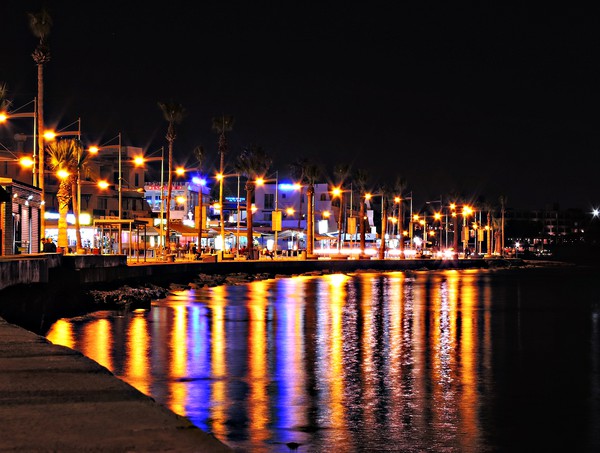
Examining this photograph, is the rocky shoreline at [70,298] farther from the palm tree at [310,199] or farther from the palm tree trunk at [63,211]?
the palm tree at [310,199]

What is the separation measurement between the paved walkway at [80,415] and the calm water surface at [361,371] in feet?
13.5

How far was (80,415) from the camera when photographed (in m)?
9.92

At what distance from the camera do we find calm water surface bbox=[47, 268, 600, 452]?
17.3m

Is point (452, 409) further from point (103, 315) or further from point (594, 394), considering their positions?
point (103, 315)

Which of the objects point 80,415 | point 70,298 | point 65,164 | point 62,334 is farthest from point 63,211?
point 80,415

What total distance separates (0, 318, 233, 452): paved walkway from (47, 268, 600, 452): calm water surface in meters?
4.10

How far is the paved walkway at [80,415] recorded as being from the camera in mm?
8589

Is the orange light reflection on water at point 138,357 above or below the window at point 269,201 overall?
below

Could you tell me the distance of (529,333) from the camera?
40.6 m

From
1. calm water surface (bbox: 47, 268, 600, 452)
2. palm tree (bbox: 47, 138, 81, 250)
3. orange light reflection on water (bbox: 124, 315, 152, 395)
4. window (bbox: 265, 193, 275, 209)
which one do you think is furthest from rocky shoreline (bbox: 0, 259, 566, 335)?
window (bbox: 265, 193, 275, 209)

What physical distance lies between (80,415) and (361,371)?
55.3 ft

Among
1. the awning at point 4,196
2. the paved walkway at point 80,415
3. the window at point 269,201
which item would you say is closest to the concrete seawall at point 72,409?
the paved walkway at point 80,415

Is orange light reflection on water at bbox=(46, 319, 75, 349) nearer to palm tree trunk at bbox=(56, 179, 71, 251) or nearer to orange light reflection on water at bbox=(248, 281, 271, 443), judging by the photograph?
orange light reflection on water at bbox=(248, 281, 271, 443)

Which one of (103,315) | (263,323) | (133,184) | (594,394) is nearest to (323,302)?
(263,323)
